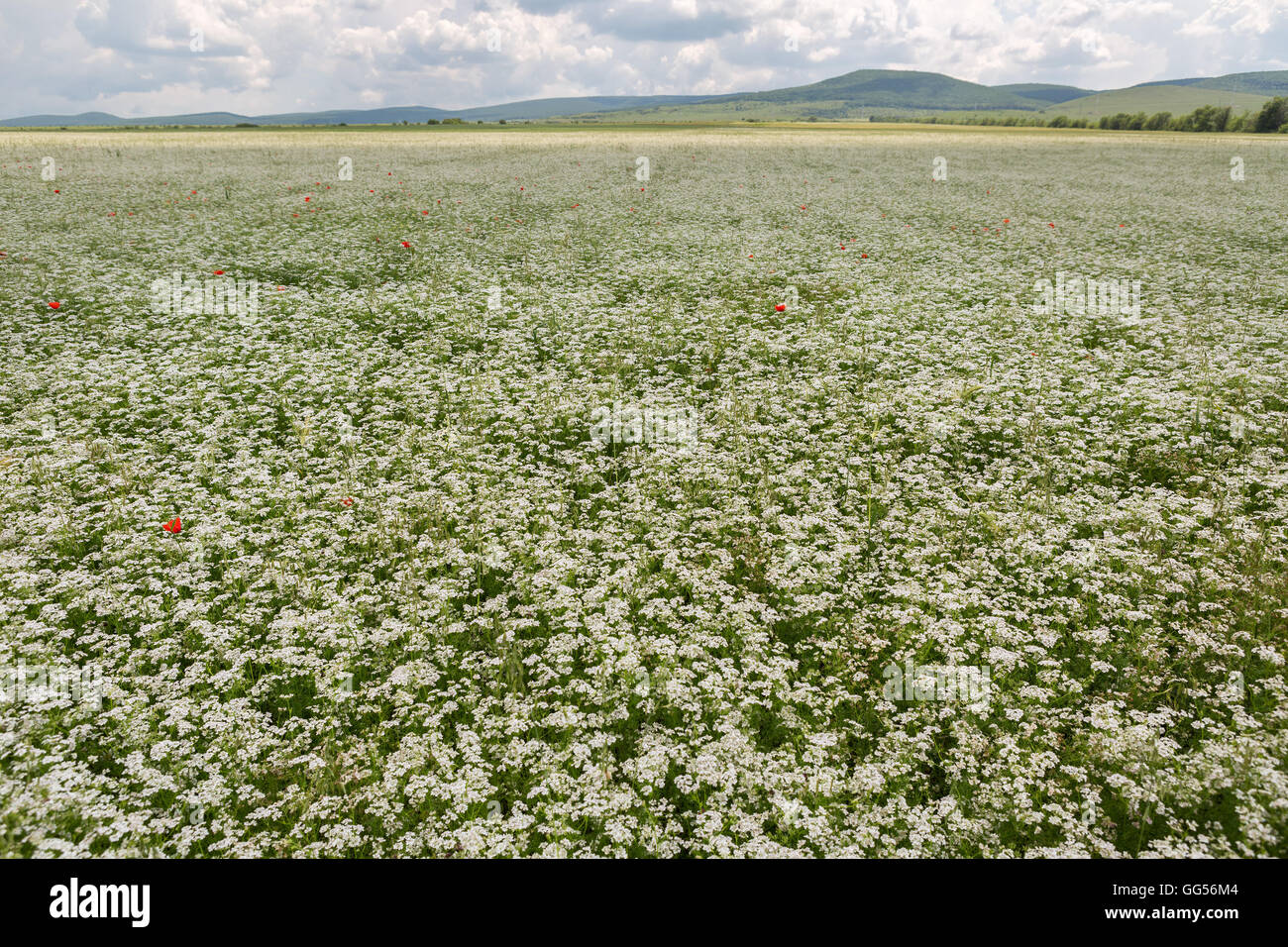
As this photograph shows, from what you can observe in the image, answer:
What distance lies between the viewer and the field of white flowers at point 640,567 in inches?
225

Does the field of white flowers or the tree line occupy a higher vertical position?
the tree line

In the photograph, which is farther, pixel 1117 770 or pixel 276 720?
pixel 276 720

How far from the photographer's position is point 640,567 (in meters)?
8.69

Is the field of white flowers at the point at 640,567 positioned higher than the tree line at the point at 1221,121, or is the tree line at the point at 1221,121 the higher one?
the tree line at the point at 1221,121

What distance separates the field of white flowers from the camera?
5703mm

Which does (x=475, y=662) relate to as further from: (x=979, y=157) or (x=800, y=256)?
(x=979, y=157)

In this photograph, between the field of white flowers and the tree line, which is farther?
the tree line

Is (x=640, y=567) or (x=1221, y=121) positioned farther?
(x=1221, y=121)

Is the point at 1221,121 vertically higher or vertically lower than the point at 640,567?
higher

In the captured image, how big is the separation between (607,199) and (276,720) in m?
34.7

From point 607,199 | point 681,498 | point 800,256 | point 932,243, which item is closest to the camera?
point 681,498

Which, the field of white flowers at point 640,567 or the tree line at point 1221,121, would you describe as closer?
the field of white flowers at point 640,567
